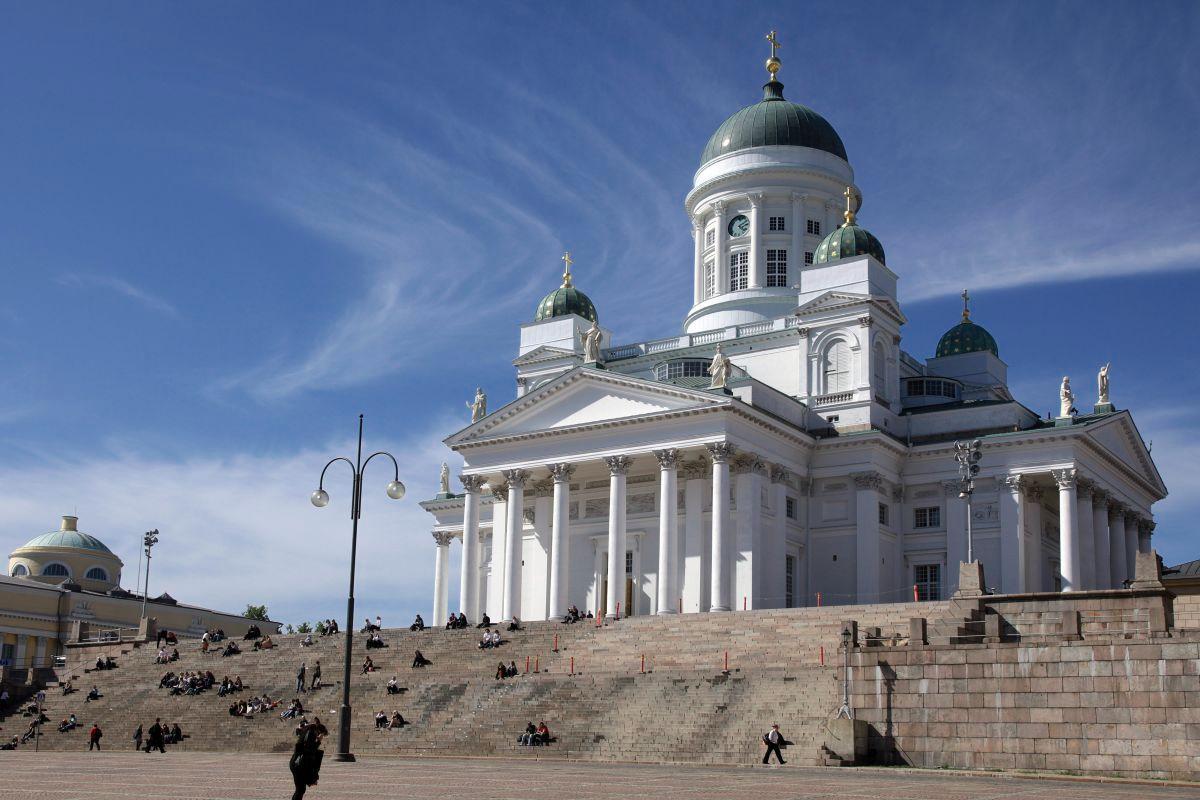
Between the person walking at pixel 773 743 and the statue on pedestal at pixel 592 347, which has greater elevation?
the statue on pedestal at pixel 592 347

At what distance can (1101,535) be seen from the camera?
197ft

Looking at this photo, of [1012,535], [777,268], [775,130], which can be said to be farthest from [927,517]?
[775,130]

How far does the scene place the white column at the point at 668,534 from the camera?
5412 centimetres

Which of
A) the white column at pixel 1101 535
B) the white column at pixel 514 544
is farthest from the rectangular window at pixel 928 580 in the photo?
the white column at pixel 514 544

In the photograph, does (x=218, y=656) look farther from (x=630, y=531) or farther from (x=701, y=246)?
(x=701, y=246)

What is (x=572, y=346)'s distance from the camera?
223ft

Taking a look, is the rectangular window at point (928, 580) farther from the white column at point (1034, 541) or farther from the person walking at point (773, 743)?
the person walking at point (773, 743)

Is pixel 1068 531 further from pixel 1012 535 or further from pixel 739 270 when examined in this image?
pixel 739 270

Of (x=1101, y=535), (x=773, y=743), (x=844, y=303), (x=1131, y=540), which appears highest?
(x=844, y=303)

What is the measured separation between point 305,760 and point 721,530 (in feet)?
115

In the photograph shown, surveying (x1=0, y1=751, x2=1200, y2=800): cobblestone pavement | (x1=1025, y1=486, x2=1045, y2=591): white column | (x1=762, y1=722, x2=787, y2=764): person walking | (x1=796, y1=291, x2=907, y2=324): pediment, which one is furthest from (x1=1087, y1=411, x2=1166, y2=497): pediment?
(x1=0, y1=751, x2=1200, y2=800): cobblestone pavement

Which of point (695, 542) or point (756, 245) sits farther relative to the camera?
point (756, 245)

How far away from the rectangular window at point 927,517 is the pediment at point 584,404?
37.9 ft

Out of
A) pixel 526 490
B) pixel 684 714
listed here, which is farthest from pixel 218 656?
pixel 684 714
